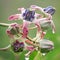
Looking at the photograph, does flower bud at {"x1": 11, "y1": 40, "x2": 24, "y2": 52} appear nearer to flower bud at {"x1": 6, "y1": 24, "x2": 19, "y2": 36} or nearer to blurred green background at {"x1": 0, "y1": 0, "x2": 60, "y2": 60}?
flower bud at {"x1": 6, "y1": 24, "x2": 19, "y2": 36}

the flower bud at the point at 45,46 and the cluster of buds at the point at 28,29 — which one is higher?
the cluster of buds at the point at 28,29

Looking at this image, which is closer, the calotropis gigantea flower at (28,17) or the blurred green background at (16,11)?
the calotropis gigantea flower at (28,17)

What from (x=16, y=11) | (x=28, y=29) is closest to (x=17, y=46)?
(x=28, y=29)

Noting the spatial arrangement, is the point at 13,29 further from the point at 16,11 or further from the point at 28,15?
the point at 16,11

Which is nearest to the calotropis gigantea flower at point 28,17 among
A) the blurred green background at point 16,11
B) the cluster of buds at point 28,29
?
the cluster of buds at point 28,29

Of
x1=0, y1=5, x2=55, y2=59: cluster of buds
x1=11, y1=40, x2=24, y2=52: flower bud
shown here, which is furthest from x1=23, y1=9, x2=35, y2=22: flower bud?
x1=11, y1=40, x2=24, y2=52: flower bud

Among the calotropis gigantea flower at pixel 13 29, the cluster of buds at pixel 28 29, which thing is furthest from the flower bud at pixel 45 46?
the calotropis gigantea flower at pixel 13 29

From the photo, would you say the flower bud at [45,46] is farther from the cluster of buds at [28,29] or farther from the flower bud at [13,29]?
the flower bud at [13,29]

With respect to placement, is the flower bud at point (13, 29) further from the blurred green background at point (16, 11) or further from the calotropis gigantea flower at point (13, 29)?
the blurred green background at point (16, 11)

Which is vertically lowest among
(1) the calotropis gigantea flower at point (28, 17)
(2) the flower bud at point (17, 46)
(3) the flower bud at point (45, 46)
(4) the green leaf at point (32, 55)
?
(4) the green leaf at point (32, 55)
